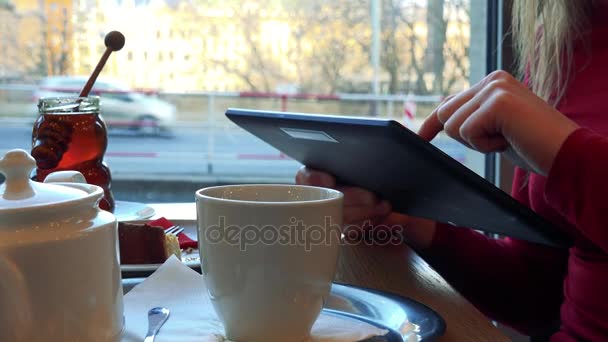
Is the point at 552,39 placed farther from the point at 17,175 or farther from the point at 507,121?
the point at 17,175

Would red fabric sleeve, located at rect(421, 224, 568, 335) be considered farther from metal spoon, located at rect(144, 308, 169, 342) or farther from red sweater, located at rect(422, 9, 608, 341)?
metal spoon, located at rect(144, 308, 169, 342)

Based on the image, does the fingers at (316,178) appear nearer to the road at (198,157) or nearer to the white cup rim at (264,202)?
the white cup rim at (264,202)

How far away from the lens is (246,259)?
17.3 inches

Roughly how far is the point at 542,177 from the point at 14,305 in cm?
65

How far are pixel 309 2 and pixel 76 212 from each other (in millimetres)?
2300

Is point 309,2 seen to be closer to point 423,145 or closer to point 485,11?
point 485,11

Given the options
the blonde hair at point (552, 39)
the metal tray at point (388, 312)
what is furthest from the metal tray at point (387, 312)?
the blonde hair at point (552, 39)

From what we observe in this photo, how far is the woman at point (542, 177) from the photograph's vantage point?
2.15ft

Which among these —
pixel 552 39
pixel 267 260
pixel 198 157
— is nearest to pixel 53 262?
pixel 267 260

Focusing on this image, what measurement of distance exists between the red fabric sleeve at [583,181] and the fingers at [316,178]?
0.25m

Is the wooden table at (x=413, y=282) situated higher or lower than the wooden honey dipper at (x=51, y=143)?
lower

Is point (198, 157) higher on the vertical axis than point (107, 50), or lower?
lower

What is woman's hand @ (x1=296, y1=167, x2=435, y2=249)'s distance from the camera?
0.80 metres

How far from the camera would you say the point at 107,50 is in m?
0.88
